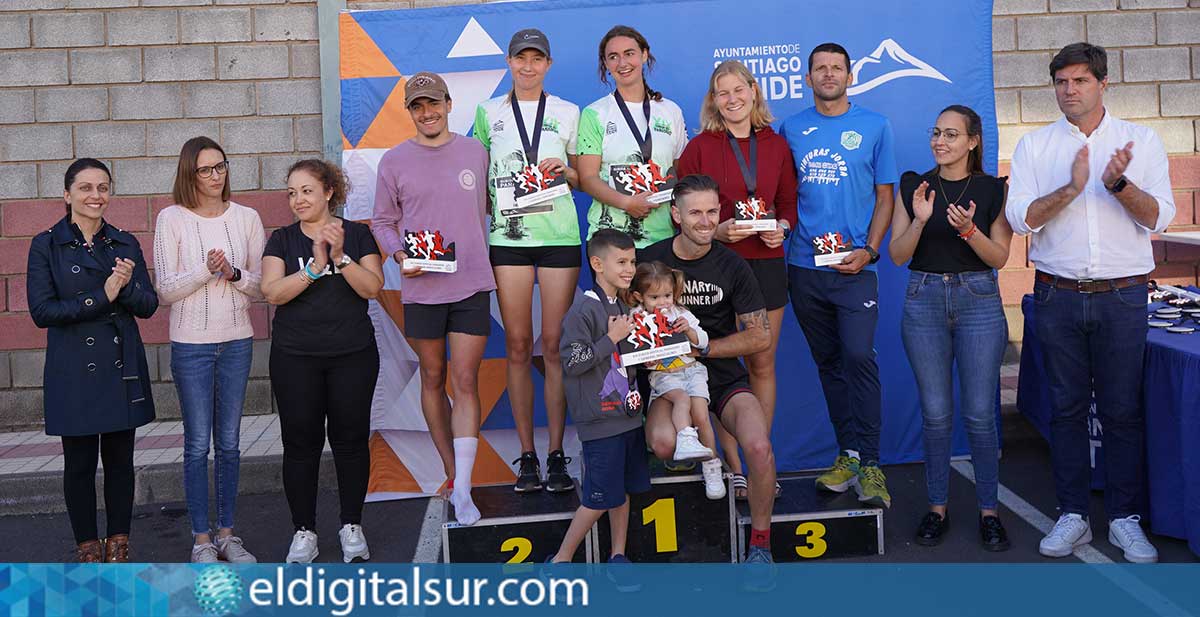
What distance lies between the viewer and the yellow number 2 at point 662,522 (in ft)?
14.0

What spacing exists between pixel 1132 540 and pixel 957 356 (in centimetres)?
102

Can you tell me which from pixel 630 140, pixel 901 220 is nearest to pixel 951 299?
pixel 901 220

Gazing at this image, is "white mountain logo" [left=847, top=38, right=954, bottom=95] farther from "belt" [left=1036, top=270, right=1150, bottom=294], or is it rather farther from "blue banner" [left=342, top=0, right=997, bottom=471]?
"belt" [left=1036, top=270, right=1150, bottom=294]

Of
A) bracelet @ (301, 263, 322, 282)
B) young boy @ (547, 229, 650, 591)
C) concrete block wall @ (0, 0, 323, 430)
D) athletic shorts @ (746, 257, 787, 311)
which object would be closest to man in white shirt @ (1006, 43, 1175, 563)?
athletic shorts @ (746, 257, 787, 311)

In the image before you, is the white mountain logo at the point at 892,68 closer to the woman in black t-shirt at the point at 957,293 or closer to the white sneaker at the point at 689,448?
the woman in black t-shirt at the point at 957,293

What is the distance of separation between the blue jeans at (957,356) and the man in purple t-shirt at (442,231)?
192 centimetres

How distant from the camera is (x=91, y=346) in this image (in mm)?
4184

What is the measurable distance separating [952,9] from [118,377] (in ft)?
15.1

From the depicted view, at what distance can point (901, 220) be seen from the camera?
454cm

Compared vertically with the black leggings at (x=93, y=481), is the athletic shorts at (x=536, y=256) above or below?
above

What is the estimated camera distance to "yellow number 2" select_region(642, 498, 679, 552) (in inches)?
169

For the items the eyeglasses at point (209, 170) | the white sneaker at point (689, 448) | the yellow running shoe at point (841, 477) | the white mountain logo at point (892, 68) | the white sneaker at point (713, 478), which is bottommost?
the yellow running shoe at point (841, 477)

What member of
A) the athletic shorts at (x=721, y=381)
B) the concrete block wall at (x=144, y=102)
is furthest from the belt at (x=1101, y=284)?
the concrete block wall at (x=144, y=102)

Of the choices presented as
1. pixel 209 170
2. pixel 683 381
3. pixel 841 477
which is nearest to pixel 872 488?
pixel 841 477
